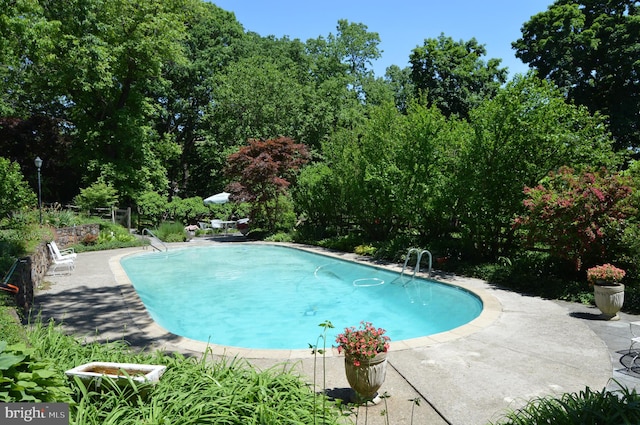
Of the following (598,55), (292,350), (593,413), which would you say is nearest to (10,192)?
(292,350)

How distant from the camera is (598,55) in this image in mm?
22391

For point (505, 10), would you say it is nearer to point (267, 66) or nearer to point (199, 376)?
point (199, 376)

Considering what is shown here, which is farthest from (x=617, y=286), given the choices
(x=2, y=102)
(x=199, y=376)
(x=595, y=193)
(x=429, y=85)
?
(x=2, y=102)

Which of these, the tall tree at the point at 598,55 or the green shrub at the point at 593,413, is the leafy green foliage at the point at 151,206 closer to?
the green shrub at the point at 593,413

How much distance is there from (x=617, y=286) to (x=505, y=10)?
9462mm

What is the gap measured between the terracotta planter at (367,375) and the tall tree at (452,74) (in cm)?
2569

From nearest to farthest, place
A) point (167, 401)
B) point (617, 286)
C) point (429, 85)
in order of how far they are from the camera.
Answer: point (167, 401) → point (617, 286) → point (429, 85)

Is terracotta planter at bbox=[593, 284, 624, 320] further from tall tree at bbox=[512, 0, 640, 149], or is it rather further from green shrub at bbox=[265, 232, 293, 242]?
tall tree at bbox=[512, 0, 640, 149]

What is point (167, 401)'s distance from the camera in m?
3.32

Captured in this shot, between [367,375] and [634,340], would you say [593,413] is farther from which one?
[634,340]

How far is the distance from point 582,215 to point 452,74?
72.4 ft

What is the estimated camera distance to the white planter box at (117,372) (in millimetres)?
3418

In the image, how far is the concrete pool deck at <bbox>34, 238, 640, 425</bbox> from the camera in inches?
164

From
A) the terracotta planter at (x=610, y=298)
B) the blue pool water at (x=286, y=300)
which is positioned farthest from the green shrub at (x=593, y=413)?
the blue pool water at (x=286, y=300)
